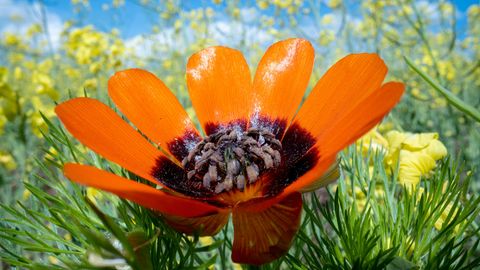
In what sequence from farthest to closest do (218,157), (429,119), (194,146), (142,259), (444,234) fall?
1. (429,119)
2. (194,146)
3. (218,157)
4. (444,234)
5. (142,259)

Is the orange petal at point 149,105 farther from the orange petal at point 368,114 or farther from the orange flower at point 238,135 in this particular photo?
the orange petal at point 368,114

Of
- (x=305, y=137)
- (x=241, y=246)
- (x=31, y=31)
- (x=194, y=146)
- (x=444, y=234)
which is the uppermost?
(x=31, y=31)

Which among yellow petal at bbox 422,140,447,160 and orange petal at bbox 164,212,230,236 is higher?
orange petal at bbox 164,212,230,236

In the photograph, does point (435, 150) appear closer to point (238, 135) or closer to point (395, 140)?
point (395, 140)

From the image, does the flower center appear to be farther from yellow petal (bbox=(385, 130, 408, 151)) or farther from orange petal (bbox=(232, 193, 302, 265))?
yellow petal (bbox=(385, 130, 408, 151))

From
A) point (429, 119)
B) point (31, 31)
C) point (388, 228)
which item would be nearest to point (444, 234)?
point (388, 228)

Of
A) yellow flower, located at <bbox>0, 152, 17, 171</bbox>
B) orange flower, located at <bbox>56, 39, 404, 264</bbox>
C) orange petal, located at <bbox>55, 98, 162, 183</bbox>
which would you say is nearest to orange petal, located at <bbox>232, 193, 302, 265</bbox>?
orange flower, located at <bbox>56, 39, 404, 264</bbox>

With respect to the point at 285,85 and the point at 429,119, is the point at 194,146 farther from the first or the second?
the point at 429,119

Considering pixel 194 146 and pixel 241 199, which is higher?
pixel 194 146

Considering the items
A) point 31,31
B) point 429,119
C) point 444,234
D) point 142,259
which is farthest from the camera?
point 31,31
